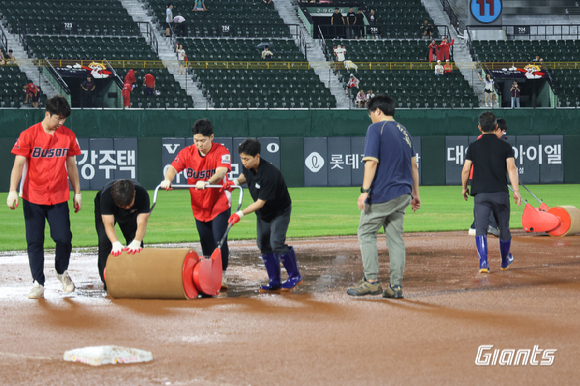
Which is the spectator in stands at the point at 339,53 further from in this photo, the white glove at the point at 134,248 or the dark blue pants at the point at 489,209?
the white glove at the point at 134,248

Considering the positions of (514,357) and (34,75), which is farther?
(34,75)

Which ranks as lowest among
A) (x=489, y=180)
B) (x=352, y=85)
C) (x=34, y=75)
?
(x=489, y=180)

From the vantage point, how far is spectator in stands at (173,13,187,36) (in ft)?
112

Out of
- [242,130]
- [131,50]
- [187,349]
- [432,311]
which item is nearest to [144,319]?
[187,349]

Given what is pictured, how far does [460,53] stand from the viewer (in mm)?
36125

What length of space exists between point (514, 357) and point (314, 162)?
25.3m

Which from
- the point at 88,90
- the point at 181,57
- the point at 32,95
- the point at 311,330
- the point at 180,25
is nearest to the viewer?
the point at 311,330

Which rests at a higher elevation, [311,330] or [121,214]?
[121,214]

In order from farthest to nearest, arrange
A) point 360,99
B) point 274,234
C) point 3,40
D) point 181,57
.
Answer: point 181,57, point 3,40, point 360,99, point 274,234

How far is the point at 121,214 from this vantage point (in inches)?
274

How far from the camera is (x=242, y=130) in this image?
29.2 metres

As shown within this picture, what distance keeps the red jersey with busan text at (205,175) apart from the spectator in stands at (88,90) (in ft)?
74.6

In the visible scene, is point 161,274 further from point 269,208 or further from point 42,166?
point 42,166

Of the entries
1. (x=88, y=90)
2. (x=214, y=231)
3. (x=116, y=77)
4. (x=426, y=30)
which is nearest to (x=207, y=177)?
(x=214, y=231)
